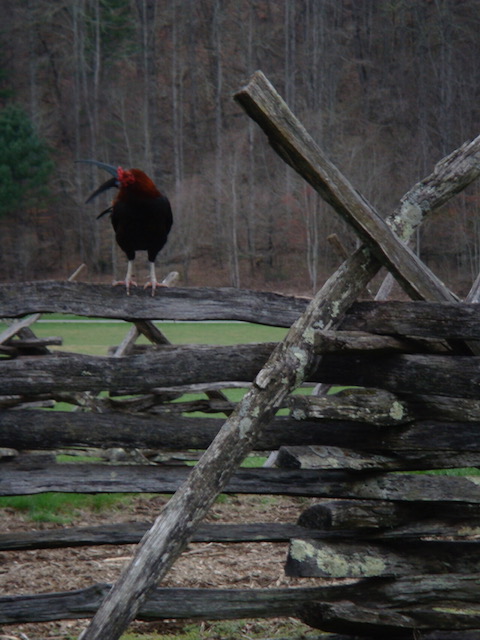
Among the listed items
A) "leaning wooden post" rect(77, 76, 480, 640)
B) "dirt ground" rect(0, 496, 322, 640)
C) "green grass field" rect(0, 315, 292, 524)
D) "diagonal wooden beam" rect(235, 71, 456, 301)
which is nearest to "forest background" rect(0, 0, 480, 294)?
"green grass field" rect(0, 315, 292, 524)

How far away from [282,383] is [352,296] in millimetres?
502

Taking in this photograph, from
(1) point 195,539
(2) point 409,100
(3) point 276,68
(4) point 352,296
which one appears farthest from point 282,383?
(3) point 276,68

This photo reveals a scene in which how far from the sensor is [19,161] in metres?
31.8

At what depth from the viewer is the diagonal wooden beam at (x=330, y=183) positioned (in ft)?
10.7

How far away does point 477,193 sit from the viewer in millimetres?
26875

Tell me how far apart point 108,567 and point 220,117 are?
34126 mm

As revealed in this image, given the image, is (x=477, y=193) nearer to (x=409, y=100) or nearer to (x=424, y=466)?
(x=409, y=100)

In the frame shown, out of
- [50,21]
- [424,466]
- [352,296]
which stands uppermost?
[50,21]

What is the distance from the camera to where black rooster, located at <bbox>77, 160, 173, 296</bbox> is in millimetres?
4562

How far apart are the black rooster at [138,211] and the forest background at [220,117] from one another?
25.3 meters

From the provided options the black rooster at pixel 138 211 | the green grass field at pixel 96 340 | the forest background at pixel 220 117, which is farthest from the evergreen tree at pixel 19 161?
the black rooster at pixel 138 211

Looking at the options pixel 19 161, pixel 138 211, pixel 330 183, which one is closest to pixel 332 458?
pixel 330 183

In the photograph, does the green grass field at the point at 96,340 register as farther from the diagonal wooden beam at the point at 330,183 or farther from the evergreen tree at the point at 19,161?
the evergreen tree at the point at 19,161

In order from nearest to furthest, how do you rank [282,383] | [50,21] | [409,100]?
[282,383]
[409,100]
[50,21]
